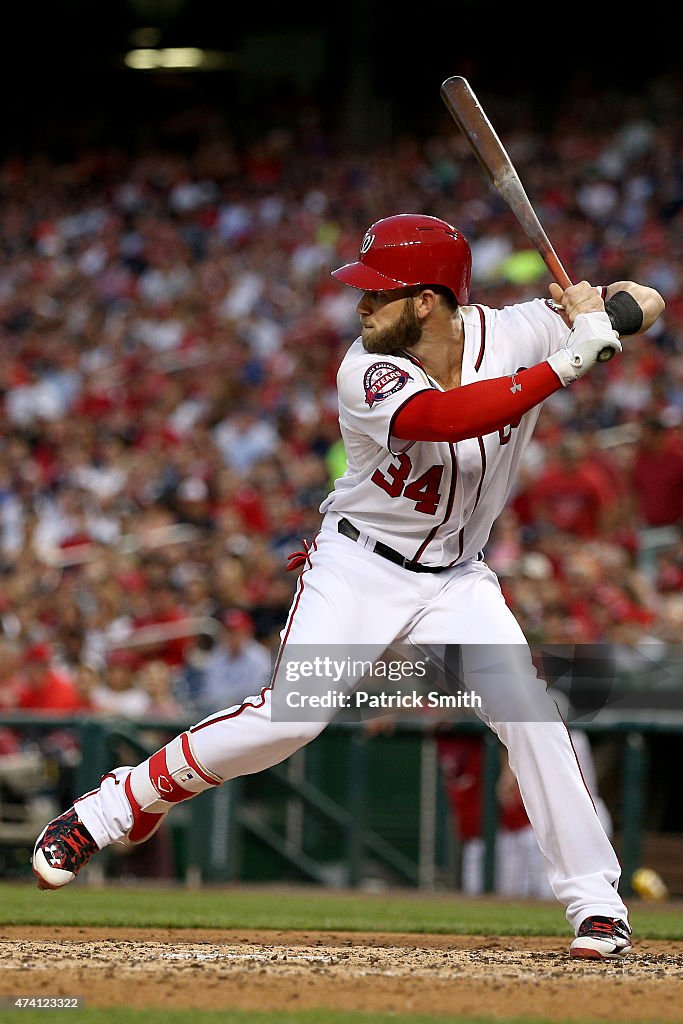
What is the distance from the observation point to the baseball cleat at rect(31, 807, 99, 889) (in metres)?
3.95

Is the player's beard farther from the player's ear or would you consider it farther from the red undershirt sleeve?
the red undershirt sleeve

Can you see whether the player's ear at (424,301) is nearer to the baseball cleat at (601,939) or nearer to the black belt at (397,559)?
the black belt at (397,559)

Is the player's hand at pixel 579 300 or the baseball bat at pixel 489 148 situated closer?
the player's hand at pixel 579 300

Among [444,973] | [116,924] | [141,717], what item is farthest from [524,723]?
[141,717]

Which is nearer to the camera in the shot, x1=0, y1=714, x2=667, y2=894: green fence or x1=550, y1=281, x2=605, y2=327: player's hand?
x1=550, y1=281, x2=605, y2=327: player's hand

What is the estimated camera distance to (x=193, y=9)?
19266 millimetres

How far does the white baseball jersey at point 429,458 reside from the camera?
13.0ft

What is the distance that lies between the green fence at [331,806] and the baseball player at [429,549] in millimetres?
3326

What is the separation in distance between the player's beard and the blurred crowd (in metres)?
3.60

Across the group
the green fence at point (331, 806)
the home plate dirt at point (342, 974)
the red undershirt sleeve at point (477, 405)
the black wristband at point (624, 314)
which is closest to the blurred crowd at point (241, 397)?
the green fence at point (331, 806)

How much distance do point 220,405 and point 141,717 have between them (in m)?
5.48

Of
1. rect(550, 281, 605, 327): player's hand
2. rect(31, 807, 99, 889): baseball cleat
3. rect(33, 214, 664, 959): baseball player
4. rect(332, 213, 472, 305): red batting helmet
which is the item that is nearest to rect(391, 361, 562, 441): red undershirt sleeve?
rect(33, 214, 664, 959): baseball player

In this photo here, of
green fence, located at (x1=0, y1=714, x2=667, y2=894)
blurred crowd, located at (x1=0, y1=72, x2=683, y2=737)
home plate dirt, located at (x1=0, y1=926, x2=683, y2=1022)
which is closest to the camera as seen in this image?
home plate dirt, located at (x1=0, y1=926, x2=683, y2=1022)

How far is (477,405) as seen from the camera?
3.76 m
